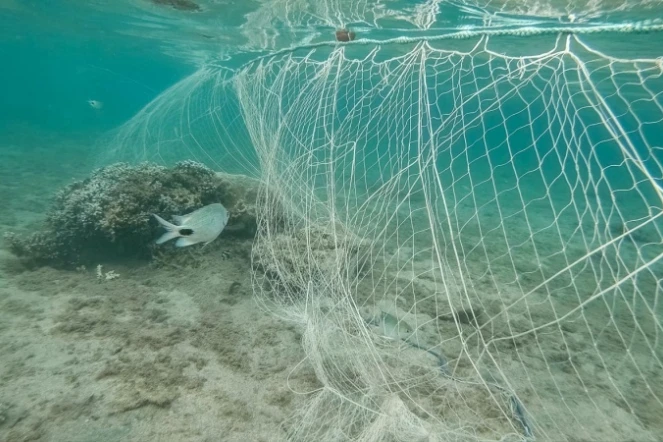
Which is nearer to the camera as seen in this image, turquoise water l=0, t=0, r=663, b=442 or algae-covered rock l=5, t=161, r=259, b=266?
turquoise water l=0, t=0, r=663, b=442

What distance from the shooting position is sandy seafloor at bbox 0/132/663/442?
3.54 meters

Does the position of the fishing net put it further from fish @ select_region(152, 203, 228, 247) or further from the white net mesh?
fish @ select_region(152, 203, 228, 247)

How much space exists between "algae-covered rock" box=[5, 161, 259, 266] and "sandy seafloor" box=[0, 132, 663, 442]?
1.39ft

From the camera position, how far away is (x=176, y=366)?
420 centimetres

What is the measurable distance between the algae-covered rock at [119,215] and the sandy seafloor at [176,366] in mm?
423

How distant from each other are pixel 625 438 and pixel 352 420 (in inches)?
127

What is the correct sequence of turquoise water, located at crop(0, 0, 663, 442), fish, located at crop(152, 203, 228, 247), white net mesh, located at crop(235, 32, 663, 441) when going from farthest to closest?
fish, located at crop(152, 203, 228, 247)
turquoise water, located at crop(0, 0, 663, 442)
white net mesh, located at crop(235, 32, 663, 441)

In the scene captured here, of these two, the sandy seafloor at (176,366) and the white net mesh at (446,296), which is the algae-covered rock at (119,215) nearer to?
the sandy seafloor at (176,366)

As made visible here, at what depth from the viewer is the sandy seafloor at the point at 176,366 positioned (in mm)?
3539

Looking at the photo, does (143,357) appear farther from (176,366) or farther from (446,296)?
(446,296)

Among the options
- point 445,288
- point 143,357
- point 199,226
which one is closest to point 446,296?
point 445,288

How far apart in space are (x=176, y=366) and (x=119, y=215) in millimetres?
3537

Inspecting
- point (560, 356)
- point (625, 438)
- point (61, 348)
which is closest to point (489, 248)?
point (560, 356)

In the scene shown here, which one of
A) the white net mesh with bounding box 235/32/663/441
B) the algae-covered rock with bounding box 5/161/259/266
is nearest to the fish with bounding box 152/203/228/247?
the white net mesh with bounding box 235/32/663/441
